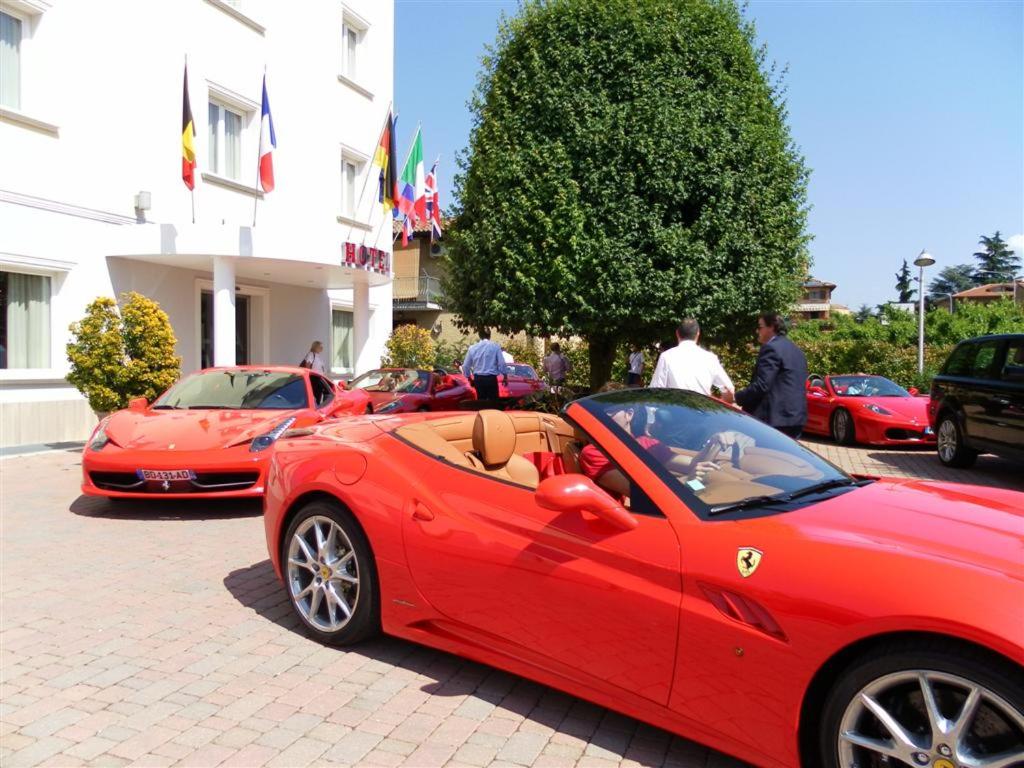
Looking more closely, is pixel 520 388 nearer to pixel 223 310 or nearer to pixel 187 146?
pixel 223 310

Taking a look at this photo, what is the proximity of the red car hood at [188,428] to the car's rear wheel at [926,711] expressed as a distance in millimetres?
5760

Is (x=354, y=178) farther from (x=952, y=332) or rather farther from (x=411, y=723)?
(x=952, y=332)

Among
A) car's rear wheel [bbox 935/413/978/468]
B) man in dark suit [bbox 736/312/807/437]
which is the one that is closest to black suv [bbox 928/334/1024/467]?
car's rear wheel [bbox 935/413/978/468]

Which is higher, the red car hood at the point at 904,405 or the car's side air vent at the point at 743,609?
the car's side air vent at the point at 743,609

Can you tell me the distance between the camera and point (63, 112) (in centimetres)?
1228

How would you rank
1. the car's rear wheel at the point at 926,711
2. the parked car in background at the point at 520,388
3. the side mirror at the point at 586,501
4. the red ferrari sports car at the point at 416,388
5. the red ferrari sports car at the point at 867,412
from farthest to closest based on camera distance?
the parked car in background at the point at 520,388, the red ferrari sports car at the point at 867,412, the red ferrari sports car at the point at 416,388, the side mirror at the point at 586,501, the car's rear wheel at the point at 926,711

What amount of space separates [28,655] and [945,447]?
1099 cm

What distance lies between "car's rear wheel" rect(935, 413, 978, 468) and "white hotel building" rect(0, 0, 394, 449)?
1044cm

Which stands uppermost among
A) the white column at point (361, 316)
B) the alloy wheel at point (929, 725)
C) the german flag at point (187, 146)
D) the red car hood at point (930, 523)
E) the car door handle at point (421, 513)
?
the german flag at point (187, 146)

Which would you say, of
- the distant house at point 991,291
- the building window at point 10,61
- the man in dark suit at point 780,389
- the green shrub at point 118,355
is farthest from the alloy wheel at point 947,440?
the distant house at point 991,291

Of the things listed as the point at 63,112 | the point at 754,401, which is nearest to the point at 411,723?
the point at 754,401

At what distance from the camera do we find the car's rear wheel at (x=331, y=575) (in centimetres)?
382

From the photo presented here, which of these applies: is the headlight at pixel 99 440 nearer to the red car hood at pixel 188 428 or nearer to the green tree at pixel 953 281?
the red car hood at pixel 188 428

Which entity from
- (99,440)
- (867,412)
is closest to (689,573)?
(99,440)
